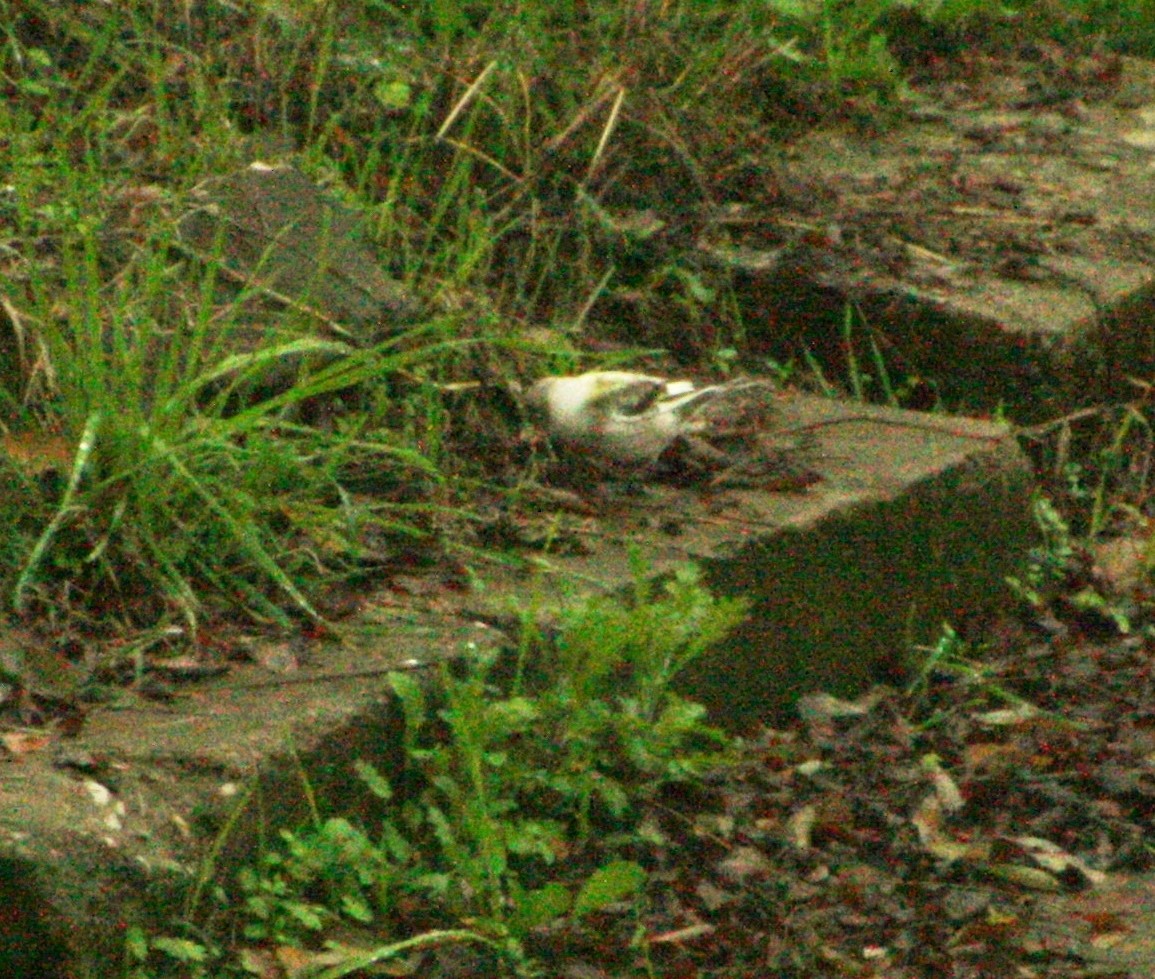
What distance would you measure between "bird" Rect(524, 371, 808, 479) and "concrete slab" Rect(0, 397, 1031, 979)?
8 centimetres

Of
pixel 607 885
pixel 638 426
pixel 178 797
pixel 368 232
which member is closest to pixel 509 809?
pixel 607 885

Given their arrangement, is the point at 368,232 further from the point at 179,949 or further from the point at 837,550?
the point at 179,949

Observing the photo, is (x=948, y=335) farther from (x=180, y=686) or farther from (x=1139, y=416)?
(x=180, y=686)

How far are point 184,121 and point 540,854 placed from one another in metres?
1.66

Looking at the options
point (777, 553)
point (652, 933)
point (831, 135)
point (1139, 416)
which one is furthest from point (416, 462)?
point (831, 135)

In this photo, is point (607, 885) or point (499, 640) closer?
point (607, 885)

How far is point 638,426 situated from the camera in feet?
11.1

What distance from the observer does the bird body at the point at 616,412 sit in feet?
11.0

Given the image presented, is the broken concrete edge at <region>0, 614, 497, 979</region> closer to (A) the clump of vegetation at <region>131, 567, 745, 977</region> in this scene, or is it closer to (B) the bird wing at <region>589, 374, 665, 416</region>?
(A) the clump of vegetation at <region>131, 567, 745, 977</region>

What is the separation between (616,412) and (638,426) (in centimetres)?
4

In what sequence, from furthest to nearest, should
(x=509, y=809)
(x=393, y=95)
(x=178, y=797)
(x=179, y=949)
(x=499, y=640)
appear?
1. (x=393, y=95)
2. (x=499, y=640)
3. (x=509, y=809)
4. (x=178, y=797)
5. (x=179, y=949)

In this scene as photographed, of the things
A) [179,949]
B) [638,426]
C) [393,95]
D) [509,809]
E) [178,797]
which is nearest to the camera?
[179,949]

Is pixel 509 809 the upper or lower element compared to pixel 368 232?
lower

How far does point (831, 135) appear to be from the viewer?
5.03 metres
